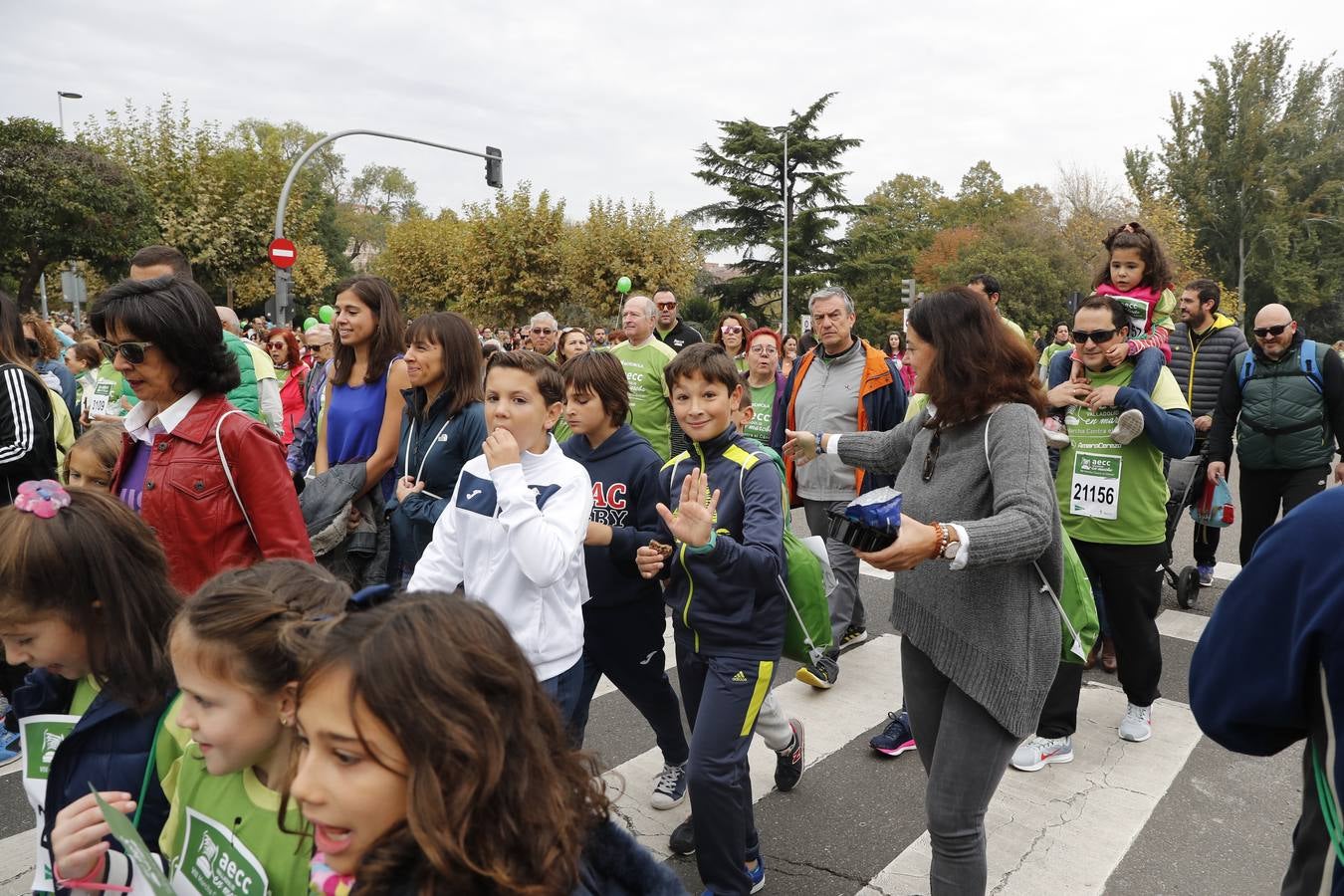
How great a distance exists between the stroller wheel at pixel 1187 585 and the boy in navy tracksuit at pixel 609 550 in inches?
176

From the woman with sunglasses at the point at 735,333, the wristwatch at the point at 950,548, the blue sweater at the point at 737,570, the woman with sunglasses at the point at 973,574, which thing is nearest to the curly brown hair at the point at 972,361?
the woman with sunglasses at the point at 973,574

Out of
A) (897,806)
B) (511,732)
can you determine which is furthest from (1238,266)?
(511,732)

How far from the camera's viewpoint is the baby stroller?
5840mm

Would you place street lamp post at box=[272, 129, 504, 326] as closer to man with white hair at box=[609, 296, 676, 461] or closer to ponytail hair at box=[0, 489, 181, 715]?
man with white hair at box=[609, 296, 676, 461]

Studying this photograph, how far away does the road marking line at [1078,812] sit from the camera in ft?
10.6

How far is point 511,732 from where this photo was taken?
4.26 ft

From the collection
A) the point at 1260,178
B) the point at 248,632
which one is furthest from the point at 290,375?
the point at 1260,178

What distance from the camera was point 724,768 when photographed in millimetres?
2730

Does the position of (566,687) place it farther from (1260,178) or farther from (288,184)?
(1260,178)

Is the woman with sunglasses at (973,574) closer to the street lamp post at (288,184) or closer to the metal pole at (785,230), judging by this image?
the street lamp post at (288,184)

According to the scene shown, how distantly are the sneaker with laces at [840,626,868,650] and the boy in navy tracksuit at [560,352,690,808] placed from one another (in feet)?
7.47

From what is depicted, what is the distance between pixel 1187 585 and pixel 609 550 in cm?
493

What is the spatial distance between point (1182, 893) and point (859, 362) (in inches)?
123

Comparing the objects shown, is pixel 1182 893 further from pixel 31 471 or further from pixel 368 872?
pixel 31 471
